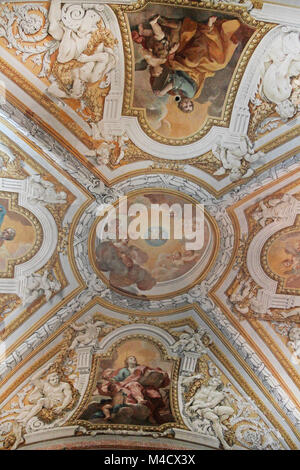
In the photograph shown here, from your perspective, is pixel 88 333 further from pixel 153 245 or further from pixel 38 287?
pixel 153 245

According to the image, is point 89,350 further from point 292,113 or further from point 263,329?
point 292,113

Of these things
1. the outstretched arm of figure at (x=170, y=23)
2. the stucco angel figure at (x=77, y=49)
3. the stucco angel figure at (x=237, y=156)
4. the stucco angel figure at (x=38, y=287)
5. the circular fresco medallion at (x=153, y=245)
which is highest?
the outstretched arm of figure at (x=170, y=23)

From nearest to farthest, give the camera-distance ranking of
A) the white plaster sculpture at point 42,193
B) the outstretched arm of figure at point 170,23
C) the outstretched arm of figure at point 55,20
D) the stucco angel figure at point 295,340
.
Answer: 1. the outstretched arm of figure at point 55,20
2. the outstretched arm of figure at point 170,23
3. the white plaster sculpture at point 42,193
4. the stucco angel figure at point 295,340

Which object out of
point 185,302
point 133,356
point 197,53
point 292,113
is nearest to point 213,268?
point 185,302

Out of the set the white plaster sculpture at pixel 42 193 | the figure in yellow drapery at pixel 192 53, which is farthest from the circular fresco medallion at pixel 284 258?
the white plaster sculpture at pixel 42 193

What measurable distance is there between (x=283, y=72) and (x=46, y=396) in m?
7.37

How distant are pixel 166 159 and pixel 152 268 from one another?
2255mm

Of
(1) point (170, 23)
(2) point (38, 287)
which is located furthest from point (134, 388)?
(1) point (170, 23)

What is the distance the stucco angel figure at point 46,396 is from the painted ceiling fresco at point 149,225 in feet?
0.09

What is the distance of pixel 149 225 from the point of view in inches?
443

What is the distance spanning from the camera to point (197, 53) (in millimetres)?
9523

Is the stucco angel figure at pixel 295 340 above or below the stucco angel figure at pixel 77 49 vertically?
below

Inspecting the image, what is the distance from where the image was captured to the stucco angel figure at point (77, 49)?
8938 mm

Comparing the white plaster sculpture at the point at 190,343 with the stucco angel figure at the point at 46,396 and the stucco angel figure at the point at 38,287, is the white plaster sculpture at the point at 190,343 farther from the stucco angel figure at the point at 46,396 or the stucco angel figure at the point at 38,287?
the stucco angel figure at the point at 38,287
